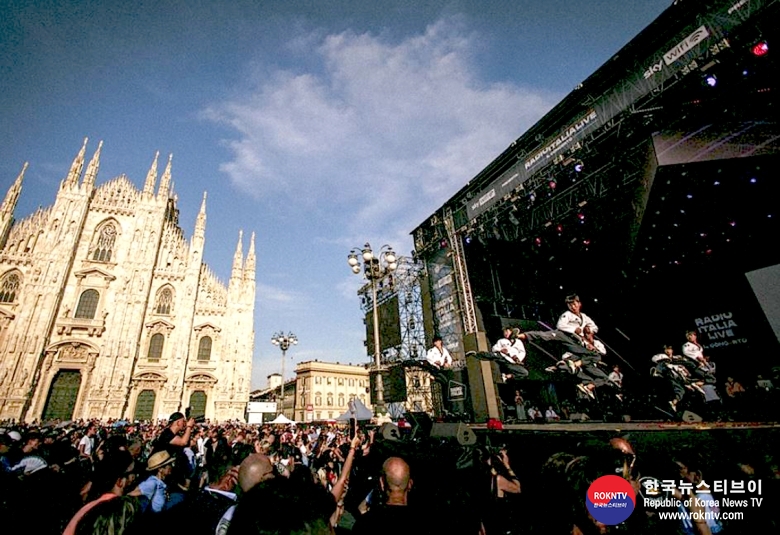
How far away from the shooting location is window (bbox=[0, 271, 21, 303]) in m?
25.3

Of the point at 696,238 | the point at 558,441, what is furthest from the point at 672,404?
the point at 558,441

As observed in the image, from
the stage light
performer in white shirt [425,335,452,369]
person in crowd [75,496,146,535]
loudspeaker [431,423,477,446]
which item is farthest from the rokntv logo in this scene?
the stage light

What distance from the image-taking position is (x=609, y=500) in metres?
1.78

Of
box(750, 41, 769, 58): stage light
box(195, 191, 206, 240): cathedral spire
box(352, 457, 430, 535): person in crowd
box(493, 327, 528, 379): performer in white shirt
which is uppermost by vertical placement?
box(195, 191, 206, 240): cathedral spire

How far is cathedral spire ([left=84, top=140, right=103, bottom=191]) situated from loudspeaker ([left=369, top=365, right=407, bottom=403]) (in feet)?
104

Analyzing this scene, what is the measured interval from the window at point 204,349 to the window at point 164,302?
12.3 feet

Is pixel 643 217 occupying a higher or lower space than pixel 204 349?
lower

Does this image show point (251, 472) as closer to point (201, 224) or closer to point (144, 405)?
point (144, 405)

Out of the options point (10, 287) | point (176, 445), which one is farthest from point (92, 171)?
point (176, 445)

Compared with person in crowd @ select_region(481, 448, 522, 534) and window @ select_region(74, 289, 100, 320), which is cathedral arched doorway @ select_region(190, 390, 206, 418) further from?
person in crowd @ select_region(481, 448, 522, 534)

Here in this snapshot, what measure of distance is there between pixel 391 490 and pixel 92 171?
40811 mm

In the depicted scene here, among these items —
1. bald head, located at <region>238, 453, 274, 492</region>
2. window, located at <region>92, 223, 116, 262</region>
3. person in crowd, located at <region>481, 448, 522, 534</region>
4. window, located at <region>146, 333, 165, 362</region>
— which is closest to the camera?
bald head, located at <region>238, 453, 274, 492</region>

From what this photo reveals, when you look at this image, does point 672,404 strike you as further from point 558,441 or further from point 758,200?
point 558,441

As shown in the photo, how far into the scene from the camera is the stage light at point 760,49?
633 centimetres
